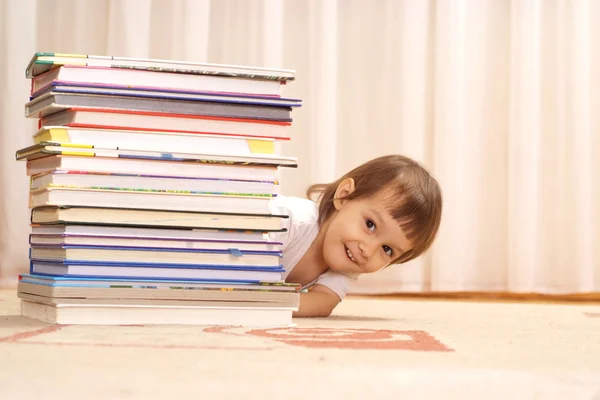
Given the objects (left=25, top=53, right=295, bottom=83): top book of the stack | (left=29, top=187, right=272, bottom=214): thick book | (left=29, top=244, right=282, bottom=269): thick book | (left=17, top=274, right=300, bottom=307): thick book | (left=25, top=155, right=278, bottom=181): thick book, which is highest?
(left=25, top=53, right=295, bottom=83): top book of the stack

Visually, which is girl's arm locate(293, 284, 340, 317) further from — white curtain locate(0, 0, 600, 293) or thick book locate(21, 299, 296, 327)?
white curtain locate(0, 0, 600, 293)

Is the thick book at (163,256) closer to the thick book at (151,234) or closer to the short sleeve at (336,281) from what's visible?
the thick book at (151,234)

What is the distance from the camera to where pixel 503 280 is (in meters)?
2.66

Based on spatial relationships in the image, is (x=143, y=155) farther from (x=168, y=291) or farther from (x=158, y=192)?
(x=168, y=291)

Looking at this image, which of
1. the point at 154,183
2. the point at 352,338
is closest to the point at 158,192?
the point at 154,183

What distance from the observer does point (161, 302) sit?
108cm

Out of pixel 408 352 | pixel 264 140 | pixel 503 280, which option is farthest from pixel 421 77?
pixel 408 352

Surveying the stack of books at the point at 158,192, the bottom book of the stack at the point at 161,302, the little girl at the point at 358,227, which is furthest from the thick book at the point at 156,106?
the little girl at the point at 358,227

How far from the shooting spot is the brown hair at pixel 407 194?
1.56m

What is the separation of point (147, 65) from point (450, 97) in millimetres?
1698

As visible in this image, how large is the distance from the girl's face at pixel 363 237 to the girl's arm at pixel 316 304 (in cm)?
8

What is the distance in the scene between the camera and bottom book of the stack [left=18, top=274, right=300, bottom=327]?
1046 millimetres

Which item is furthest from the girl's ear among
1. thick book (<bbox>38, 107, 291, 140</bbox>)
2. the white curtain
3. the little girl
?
the white curtain

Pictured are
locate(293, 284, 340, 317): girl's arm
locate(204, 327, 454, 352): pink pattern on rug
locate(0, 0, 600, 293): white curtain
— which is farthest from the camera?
locate(0, 0, 600, 293): white curtain
